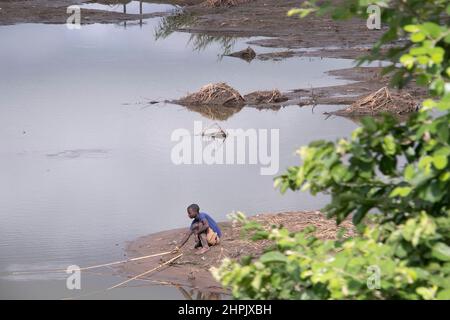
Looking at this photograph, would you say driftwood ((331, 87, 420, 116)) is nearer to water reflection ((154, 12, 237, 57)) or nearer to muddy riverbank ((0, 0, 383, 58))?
muddy riverbank ((0, 0, 383, 58))

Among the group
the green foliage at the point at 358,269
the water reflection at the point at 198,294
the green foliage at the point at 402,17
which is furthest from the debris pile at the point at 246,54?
the green foliage at the point at 358,269

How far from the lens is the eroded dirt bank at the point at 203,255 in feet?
38.3

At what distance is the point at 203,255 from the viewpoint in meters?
12.2

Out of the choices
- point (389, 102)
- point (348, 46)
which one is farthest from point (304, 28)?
point (389, 102)

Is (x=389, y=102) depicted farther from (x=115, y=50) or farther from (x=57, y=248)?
(x=115, y=50)

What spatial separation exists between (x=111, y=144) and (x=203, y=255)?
675 centimetres

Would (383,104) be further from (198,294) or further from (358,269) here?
(358,269)

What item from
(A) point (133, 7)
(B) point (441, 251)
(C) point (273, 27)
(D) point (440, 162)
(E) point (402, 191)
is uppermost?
(D) point (440, 162)

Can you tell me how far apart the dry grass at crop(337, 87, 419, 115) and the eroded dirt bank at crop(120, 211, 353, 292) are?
6.44 meters

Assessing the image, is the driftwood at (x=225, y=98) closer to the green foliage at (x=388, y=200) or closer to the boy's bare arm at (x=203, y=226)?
the boy's bare arm at (x=203, y=226)

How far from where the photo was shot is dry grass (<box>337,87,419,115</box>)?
19562 mm

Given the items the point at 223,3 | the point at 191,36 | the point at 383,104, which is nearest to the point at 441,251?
the point at 383,104

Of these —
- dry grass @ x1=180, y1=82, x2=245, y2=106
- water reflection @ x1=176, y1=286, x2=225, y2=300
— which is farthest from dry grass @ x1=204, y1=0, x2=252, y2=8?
water reflection @ x1=176, y1=286, x2=225, y2=300
